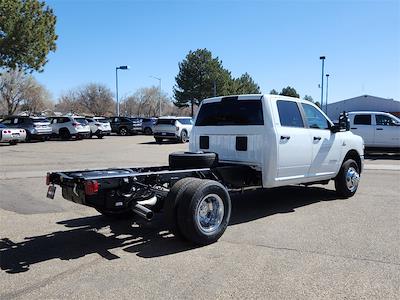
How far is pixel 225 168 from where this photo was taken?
23.4ft

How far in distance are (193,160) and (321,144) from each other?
9.24 feet

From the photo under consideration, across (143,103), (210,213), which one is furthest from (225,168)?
(143,103)

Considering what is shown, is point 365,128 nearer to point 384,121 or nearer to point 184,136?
point 384,121

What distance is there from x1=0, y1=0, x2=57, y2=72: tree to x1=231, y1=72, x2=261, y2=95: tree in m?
49.9

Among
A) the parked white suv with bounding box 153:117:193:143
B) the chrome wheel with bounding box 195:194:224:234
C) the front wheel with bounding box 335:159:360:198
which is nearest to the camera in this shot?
the chrome wheel with bounding box 195:194:224:234

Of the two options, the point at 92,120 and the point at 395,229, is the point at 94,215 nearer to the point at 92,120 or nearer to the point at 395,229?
the point at 395,229

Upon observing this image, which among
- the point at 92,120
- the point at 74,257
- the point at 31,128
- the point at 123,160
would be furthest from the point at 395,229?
the point at 92,120

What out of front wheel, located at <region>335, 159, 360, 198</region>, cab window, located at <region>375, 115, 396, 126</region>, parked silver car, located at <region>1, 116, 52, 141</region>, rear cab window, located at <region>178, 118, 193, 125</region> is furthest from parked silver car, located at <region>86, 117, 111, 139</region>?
front wheel, located at <region>335, 159, 360, 198</region>

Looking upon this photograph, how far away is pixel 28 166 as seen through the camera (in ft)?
51.2

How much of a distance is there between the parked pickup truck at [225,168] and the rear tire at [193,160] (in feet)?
0.05

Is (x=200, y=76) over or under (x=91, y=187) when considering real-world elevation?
over

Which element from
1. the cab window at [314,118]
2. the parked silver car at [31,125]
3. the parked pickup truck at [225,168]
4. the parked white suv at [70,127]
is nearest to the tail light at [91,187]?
the parked pickup truck at [225,168]

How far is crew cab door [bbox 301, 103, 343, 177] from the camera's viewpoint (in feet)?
27.3

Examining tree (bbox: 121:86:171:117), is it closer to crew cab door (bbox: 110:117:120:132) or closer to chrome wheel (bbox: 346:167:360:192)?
crew cab door (bbox: 110:117:120:132)
